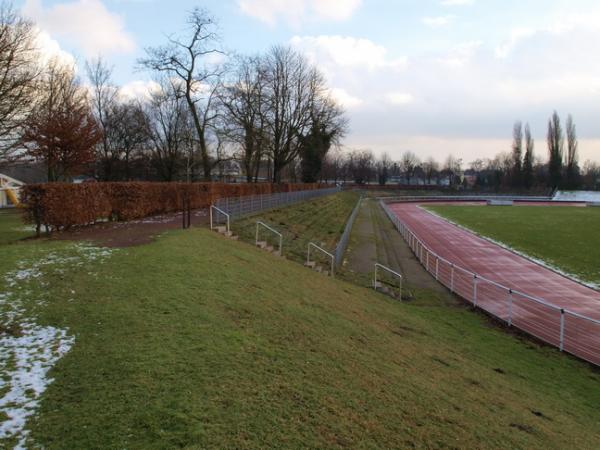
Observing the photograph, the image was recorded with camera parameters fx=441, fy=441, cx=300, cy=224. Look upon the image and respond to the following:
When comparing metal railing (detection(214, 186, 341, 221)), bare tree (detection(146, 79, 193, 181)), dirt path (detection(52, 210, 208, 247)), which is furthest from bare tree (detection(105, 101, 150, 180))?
dirt path (detection(52, 210, 208, 247))

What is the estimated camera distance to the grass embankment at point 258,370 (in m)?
4.64

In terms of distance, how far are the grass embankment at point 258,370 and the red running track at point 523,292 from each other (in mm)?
2373

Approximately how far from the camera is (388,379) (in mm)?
6598

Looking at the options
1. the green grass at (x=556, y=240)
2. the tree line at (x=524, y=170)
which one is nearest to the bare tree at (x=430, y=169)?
the tree line at (x=524, y=170)

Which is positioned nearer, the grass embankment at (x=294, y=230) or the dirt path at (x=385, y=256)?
the grass embankment at (x=294, y=230)

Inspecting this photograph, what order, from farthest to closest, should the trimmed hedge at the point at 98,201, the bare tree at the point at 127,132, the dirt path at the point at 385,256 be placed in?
the bare tree at the point at 127,132 < the dirt path at the point at 385,256 < the trimmed hedge at the point at 98,201

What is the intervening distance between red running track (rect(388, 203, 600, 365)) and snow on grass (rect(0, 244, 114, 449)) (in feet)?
38.5

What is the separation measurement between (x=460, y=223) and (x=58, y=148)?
41.5 meters

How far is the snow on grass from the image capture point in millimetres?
4641

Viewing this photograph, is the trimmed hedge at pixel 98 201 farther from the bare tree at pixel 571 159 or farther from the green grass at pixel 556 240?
the bare tree at pixel 571 159

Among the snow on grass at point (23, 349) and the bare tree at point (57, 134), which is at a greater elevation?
the bare tree at point (57, 134)

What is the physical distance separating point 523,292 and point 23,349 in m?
19.7

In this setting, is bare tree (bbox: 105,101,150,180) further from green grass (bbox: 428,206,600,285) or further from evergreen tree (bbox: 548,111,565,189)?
evergreen tree (bbox: 548,111,565,189)

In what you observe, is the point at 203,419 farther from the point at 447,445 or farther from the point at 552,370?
the point at 552,370
